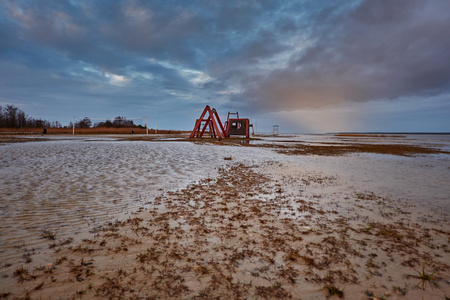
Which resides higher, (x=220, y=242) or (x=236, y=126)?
(x=236, y=126)

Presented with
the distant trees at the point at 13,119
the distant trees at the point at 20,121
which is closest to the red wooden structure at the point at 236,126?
the distant trees at the point at 20,121

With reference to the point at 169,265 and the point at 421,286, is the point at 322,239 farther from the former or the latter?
the point at 169,265

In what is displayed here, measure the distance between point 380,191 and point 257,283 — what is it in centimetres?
552

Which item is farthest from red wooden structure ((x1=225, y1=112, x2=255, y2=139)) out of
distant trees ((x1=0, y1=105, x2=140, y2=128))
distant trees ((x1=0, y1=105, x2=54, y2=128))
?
distant trees ((x1=0, y1=105, x2=54, y2=128))

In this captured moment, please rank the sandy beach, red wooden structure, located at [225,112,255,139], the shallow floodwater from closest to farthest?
the sandy beach → the shallow floodwater → red wooden structure, located at [225,112,255,139]

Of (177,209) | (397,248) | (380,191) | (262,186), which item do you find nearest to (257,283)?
(397,248)

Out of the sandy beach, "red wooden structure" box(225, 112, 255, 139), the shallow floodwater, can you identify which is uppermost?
"red wooden structure" box(225, 112, 255, 139)

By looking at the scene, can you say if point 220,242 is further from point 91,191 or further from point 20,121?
point 20,121

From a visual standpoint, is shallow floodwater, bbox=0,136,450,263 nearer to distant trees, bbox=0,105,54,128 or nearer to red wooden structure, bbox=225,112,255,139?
red wooden structure, bbox=225,112,255,139

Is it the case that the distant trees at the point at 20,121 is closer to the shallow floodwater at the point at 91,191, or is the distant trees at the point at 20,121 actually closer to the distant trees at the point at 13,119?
the distant trees at the point at 13,119

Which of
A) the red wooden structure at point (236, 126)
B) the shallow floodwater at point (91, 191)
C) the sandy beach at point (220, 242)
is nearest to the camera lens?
the sandy beach at point (220, 242)

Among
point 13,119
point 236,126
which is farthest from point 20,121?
point 236,126

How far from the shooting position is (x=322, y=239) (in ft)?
10.2

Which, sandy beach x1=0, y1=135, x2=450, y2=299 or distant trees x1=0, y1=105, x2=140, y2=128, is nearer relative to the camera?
sandy beach x1=0, y1=135, x2=450, y2=299
